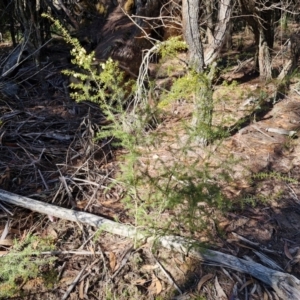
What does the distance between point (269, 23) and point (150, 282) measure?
12.5ft

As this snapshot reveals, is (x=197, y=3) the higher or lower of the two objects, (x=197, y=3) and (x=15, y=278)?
the higher

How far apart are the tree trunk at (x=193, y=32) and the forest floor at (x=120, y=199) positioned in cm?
39

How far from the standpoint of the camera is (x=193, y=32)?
320 centimetres

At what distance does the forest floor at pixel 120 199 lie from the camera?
7.91 feet

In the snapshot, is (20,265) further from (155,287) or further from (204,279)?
(204,279)

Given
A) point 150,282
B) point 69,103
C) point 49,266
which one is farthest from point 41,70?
point 150,282

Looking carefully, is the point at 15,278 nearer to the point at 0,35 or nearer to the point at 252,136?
the point at 252,136

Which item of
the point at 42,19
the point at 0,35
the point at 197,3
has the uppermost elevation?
the point at 197,3

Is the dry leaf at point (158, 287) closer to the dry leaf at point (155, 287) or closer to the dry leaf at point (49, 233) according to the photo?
the dry leaf at point (155, 287)

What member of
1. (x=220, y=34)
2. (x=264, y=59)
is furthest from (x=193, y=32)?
(x=264, y=59)

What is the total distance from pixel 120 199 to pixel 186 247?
Result: 858mm

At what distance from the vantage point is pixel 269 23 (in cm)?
479

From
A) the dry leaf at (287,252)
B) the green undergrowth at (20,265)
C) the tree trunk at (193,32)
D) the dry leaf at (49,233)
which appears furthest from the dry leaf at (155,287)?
the tree trunk at (193,32)

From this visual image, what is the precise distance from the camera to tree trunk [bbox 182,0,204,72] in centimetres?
312
